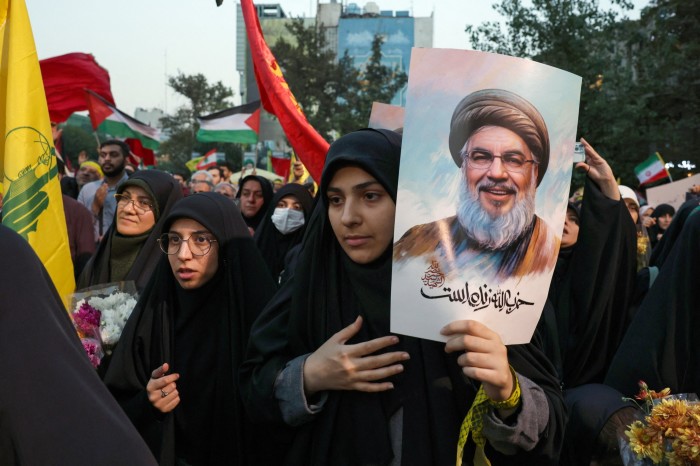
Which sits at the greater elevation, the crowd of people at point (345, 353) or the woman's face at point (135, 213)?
the woman's face at point (135, 213)

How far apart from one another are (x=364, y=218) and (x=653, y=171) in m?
13.1

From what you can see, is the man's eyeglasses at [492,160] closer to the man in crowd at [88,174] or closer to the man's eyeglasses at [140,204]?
the man's eyeglasses at [140,204]

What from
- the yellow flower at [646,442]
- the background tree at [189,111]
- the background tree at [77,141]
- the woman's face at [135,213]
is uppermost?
the background tree at [77,141]

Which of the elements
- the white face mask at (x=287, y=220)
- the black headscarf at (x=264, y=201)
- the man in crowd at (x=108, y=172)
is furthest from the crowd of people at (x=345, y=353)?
the black headscarf at (x=264, y=201)

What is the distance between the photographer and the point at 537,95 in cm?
194

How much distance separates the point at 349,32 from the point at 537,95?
8386 centimetres

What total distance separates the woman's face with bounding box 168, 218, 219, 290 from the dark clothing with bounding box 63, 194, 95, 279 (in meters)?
2.52

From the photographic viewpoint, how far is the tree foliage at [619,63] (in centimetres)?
2073

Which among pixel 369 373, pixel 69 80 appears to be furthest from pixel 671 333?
pixel 69 80

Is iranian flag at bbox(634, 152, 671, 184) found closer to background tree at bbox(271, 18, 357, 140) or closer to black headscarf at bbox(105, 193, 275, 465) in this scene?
black headscarf at bbox(105, 193, 275, 465)

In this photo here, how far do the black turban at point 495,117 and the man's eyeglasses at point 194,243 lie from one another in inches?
66.4

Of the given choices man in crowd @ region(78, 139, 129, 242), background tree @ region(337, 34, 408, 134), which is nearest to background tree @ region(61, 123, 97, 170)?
background tree @ region(337, 34, 408, 134)

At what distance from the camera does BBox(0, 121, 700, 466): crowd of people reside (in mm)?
1280

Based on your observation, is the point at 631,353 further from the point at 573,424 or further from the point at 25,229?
the point at 25,229
